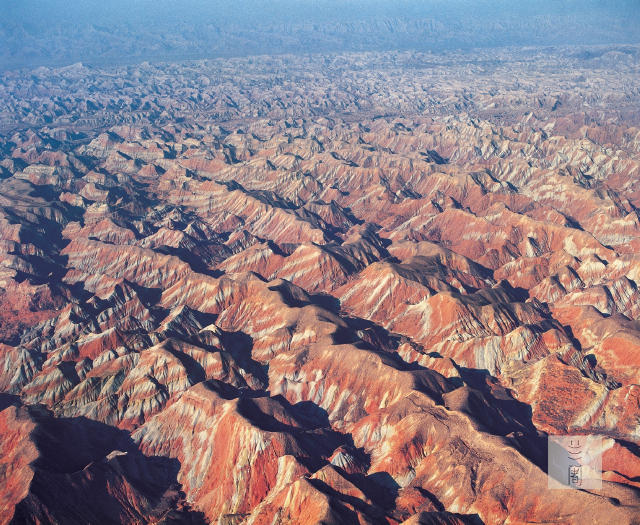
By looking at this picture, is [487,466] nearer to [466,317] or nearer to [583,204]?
[466,317]

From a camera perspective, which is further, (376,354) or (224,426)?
(376,354)

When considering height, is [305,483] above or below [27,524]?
above

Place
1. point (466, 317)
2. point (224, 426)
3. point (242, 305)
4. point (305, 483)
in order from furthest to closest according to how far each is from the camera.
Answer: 1. point (242, 305)
2. point (466, 317)
3. point (224, 426)
4. point (305, 483)

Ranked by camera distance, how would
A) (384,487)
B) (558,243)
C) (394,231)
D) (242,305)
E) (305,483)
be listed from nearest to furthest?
1. (305,483)
2. (384,487)
3. (242,305)
4. (558,243)
5. (394,231)

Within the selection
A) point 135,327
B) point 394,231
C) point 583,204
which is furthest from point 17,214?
point 583,204

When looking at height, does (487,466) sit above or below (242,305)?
above

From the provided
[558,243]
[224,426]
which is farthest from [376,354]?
[558,243]

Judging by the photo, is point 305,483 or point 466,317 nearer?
point 305,483

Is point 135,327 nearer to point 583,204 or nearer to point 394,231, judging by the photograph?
point 394,231

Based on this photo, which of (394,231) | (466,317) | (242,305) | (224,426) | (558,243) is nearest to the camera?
(224,426)
